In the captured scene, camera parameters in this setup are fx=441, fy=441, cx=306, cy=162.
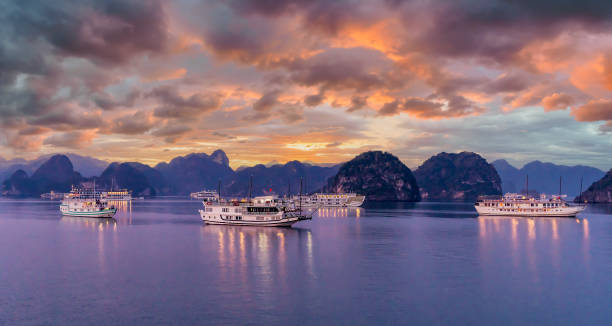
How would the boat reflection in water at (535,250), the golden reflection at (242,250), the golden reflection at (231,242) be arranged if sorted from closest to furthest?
the boat reflection in water at (535,250) < the golden reflection at (242,250) < the golden reflection at (231,242)

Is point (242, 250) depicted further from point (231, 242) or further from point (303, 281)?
point (303, 281)

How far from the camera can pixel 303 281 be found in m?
A: 51.4

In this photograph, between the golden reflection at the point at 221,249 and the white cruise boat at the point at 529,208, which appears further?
the white cruise boat at the point at 529,208

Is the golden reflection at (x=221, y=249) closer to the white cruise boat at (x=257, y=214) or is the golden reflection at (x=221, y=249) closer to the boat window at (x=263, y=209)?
the white cruise boat at (x=257, y=214)

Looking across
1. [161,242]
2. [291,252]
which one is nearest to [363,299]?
[291,252]

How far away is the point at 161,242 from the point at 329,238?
3539 centimetres

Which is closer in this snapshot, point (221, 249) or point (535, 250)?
point (221, 249)

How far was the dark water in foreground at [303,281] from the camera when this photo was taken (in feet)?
126

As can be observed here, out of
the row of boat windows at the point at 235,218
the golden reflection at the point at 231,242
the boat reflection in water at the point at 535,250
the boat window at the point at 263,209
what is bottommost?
the boat reflection in water at the point at 535,250

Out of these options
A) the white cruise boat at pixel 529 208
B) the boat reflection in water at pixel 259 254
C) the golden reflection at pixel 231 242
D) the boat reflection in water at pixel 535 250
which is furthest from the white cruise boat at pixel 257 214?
the white cruise boat at pixel 529 208

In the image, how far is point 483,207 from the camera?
180 metres

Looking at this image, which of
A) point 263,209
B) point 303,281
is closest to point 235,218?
point 263,209

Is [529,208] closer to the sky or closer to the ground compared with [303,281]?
closer to the ground

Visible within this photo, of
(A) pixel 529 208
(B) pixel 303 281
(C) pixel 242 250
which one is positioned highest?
(B) pixel 303 281
